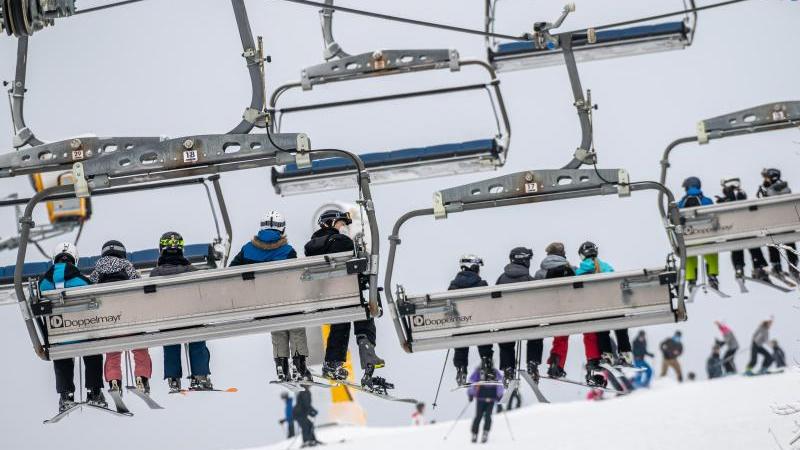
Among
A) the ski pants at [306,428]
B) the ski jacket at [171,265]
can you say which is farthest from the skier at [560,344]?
the ski pants at [306,428]

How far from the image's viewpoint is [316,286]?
43.7 ft

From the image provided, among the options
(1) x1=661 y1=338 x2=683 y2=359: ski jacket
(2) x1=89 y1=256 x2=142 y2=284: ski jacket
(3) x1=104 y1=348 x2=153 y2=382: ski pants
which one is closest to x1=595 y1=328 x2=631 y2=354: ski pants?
(3) x1=104 y1=348 x2=153 y2=382: ski pants

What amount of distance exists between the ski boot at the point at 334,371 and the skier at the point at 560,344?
2553mm

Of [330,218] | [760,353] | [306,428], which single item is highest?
[330,218]

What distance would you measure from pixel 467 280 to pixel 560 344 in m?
1.30

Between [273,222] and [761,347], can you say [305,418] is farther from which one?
[273,222]

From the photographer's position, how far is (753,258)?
20484 mm

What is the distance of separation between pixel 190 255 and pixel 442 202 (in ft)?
10.00

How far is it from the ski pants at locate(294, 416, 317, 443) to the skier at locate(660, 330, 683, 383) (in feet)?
37.9

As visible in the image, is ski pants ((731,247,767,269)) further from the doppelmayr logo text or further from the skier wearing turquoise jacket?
the doppelmayr logo text

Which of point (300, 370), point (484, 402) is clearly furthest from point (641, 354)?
point (300, 370)

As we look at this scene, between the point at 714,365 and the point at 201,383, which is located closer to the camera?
the point at 201,383

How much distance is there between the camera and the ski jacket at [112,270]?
14977 millimetres

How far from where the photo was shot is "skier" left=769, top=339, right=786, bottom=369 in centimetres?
3216
